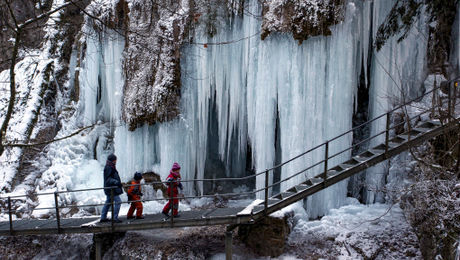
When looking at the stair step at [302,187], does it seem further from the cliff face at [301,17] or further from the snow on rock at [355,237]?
the cliff face at [301,17]

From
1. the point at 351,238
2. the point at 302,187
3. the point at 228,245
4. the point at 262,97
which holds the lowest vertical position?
the point at 351,238

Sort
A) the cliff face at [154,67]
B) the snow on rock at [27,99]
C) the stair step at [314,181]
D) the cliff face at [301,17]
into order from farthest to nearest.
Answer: the snow on rock at [27,99], the cliff face at [154,67], the cliff face at [301,17], the stair step at [314,181]

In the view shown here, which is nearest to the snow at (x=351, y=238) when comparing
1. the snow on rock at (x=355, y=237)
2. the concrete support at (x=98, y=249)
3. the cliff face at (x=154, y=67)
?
the snow on rock at (x=355, y=237)

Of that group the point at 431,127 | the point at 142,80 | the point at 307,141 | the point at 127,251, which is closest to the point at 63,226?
the point at 127,251

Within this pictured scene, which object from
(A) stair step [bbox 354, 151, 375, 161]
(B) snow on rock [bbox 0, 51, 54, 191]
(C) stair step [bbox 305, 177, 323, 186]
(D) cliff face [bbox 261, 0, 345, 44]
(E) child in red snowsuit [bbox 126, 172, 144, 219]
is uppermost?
(D) cliff face [bbox 261, 0, 345, 44]

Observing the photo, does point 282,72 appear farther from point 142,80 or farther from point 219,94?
point 142,80

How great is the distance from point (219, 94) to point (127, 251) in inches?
181

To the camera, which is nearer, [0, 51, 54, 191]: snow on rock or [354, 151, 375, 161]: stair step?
[354, 151, 375, 161]: stair step

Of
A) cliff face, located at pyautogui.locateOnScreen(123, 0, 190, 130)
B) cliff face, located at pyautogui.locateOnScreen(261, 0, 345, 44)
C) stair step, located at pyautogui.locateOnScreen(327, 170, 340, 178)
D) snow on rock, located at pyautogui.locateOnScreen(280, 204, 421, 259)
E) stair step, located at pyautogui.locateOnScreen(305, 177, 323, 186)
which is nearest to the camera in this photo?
stair step, located at pyautogui.locateOnScreen(327, 170, 340, 178)

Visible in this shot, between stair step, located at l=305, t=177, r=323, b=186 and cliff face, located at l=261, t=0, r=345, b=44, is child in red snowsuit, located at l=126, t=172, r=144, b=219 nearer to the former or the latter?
stair step, located at l=305, t=177, r=323, b=186

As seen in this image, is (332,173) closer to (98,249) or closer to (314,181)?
(314,181)

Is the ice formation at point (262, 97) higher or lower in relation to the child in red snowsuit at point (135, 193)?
higher

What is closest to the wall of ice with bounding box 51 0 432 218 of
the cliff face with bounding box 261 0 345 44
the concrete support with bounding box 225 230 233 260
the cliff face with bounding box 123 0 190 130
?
the cliff face with bounding box 261 0 345 44

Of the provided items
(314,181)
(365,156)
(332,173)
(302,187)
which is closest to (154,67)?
(302,187)
